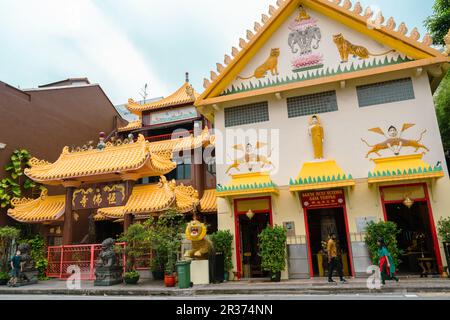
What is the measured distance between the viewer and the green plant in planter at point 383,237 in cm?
1143

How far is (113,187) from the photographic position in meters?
15.7

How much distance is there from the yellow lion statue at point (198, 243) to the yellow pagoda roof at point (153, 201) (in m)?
2.76

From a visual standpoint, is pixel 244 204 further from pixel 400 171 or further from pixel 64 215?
pixel 64 215

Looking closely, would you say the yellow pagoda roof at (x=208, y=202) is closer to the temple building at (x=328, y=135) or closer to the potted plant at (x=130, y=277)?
the temple building at (x=328, y=135)

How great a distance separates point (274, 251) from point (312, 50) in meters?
8.51

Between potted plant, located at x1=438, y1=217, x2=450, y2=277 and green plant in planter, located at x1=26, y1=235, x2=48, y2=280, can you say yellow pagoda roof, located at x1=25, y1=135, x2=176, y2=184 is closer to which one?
green plant in planter, located at x1=26, y1=235, x2=48, y2=280

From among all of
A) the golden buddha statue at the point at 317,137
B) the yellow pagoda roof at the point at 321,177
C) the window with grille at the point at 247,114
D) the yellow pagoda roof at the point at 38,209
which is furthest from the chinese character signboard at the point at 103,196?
the golden buddha statue at the point at 317,137

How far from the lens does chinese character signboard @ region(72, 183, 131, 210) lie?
15.5 meters

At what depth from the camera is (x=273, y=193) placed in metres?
13.6

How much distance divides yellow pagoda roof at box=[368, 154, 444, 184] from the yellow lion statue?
6345 millimetres

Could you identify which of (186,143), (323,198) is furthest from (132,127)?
(323,198)

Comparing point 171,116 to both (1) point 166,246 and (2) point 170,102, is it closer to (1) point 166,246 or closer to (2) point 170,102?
(2) point 170,102

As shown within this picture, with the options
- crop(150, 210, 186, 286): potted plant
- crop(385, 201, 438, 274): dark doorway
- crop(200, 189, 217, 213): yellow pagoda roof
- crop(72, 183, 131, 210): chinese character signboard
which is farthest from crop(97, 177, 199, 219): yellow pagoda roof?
crop(385, 201, 438, 274): dark doorway

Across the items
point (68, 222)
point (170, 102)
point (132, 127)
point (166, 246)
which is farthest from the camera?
point (132, 127)
